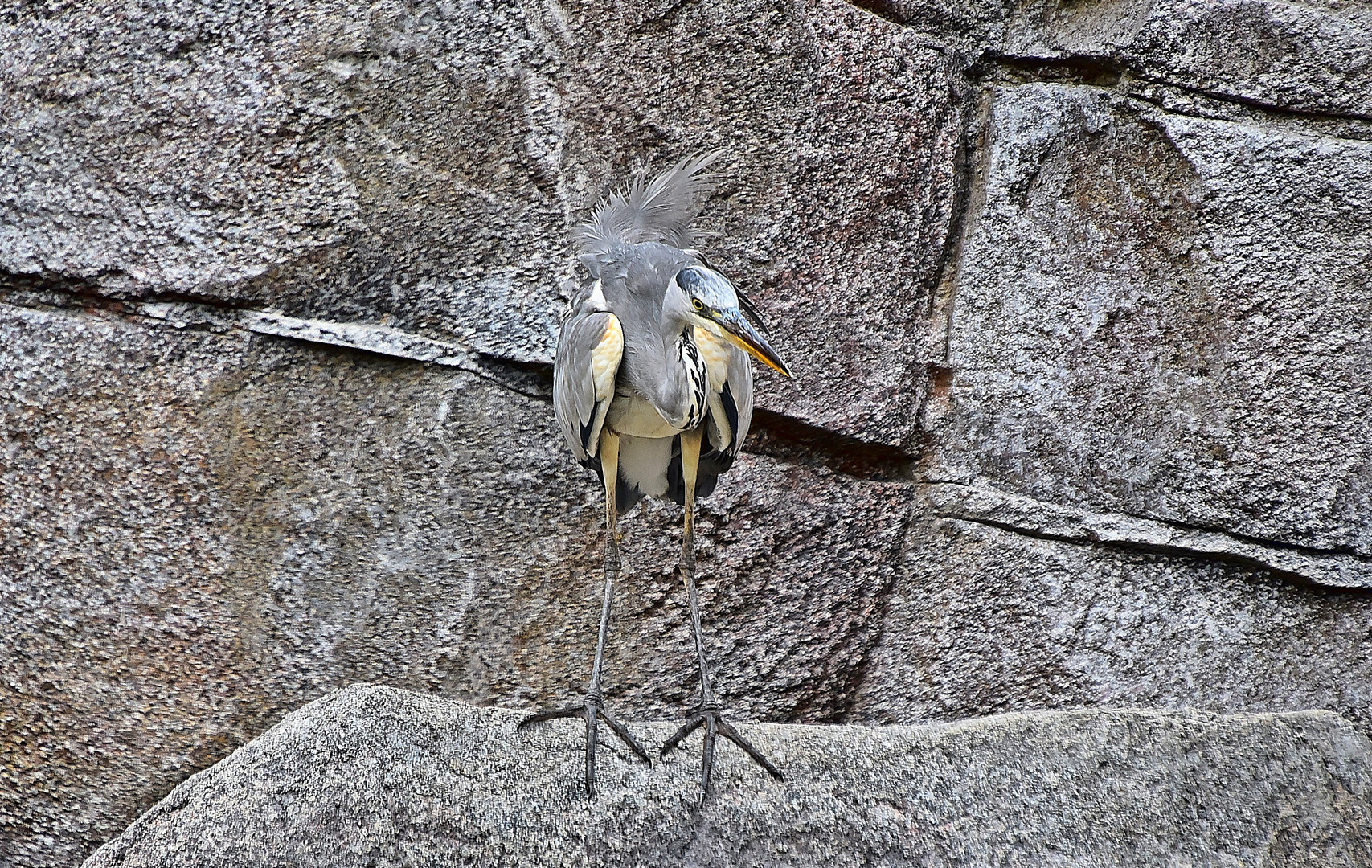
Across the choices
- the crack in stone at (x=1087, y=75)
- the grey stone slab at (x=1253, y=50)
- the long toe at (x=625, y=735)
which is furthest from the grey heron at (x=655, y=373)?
the grey stone slab at (x=1253, y=50)

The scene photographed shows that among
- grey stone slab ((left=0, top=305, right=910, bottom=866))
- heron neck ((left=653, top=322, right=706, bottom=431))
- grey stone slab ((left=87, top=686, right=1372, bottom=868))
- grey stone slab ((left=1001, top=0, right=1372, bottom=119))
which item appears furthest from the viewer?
grey stone slab ((left=1001, top=0, right=1372, bottom=119))

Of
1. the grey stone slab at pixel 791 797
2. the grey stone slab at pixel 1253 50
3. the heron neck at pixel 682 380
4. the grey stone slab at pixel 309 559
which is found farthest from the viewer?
the grey stone slab at pixel 1253 50

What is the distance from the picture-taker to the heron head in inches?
69.2

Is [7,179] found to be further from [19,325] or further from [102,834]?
[102,834]

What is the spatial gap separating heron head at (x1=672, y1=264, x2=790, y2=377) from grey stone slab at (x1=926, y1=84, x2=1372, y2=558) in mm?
1063

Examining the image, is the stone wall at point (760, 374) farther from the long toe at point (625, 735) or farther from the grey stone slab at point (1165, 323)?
the long toe at point (625, 735)

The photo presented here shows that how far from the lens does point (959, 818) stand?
1.85 metres

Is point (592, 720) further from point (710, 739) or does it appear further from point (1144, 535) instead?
point (1144, 535)

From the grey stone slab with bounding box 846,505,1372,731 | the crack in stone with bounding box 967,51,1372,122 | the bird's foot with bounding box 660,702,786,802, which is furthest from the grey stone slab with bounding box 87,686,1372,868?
the crack in stone with bounding box 967,51,1372,122

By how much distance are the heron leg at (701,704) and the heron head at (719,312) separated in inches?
12.1

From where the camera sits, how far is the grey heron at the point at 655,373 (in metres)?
1.88

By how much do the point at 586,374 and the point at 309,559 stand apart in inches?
36.9

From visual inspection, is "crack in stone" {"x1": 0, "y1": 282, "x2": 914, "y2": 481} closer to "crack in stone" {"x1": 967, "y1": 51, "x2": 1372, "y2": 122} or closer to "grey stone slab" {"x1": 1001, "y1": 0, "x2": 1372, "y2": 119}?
"crack in stone" {"x1": 967, "y1": 51, "x2": 1372, "y2": 122}

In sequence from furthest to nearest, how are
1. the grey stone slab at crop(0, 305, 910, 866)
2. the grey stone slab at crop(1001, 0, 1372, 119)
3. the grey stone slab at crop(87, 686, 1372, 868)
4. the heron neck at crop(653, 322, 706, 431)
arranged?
the grey stone slab at crop(1001, 0, 1372, 119) → the grey stone slab at crop(0, 305, 910, 866) → the heron neck at crop(653, 322, 706, 431) → the grey stone slab at crop(87, 686, 1372, 868)
